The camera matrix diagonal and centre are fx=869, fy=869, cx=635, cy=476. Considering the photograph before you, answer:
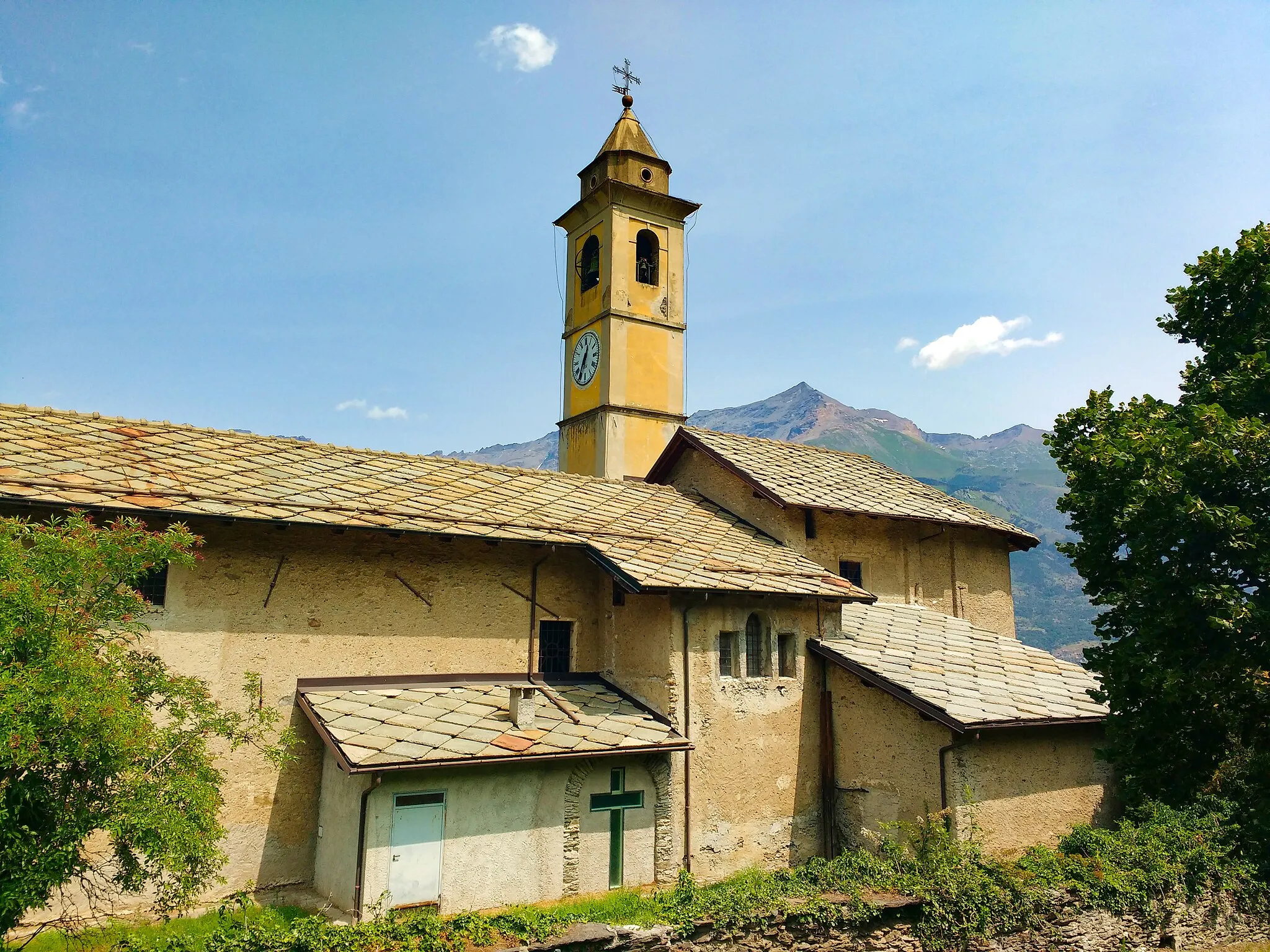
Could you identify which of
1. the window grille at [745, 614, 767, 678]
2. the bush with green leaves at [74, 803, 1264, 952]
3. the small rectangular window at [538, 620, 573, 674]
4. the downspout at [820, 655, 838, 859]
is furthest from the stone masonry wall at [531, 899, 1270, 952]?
the small rectangular window at [538, 620, 573, 674]

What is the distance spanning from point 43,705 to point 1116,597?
13.6 metres

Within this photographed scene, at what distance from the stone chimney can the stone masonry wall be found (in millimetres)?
3997

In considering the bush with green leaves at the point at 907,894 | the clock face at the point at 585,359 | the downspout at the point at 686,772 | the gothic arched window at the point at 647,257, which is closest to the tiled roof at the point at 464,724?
the downspout at the point at 686,772

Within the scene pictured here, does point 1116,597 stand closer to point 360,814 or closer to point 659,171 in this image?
point 360,814

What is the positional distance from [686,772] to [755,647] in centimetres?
268

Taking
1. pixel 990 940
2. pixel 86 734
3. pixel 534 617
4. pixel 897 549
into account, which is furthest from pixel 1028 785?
pixel 86 734

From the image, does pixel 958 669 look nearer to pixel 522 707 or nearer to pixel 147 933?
pixel 522 707

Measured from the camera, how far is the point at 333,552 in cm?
1386

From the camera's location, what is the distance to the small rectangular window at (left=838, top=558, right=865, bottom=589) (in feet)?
64.3

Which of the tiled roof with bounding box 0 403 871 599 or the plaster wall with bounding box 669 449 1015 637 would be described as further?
the plaster wall with bounding box 669 449 1015 637

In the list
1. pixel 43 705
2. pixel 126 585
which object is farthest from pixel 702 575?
pixel 43 705

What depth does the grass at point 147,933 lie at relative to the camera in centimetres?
838

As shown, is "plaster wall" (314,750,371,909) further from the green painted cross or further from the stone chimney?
the green painted cross

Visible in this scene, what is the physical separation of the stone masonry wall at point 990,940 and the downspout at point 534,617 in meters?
6.05
